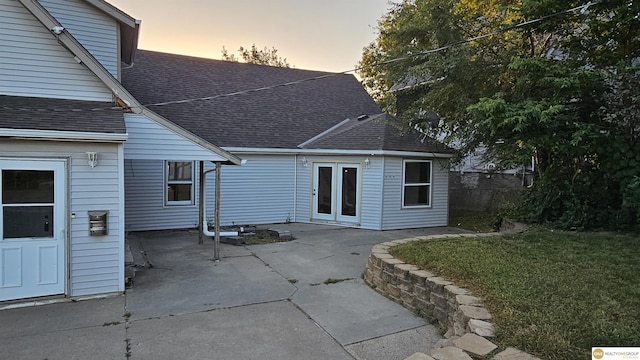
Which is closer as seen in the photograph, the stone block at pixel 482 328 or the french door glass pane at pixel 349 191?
the stone block at pixel 482 328

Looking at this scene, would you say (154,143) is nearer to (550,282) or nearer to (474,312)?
(474,312)

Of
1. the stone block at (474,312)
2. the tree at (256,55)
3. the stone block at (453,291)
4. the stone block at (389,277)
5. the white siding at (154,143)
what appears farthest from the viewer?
the tree at (256,55)

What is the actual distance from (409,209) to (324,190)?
2.71 metres

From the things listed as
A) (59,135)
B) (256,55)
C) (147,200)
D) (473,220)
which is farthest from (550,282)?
(256,55)

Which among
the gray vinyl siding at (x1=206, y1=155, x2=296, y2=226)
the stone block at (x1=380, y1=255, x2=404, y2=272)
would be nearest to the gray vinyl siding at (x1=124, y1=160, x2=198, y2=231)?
the gray vinyl siding at (x1=206, y1=155, x2=296, y2=226)

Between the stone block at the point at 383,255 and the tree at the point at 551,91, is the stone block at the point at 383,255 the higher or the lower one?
the lower one

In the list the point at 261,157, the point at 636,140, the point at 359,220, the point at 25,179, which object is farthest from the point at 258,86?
the point at 636,140

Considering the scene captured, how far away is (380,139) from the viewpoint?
1182 cm

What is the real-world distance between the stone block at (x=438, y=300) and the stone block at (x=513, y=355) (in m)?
1.47

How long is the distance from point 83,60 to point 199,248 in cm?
464

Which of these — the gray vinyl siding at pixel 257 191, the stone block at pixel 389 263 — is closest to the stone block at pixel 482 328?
the stone block at pixel 389 263

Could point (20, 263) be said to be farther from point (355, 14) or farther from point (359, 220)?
point (355, 14)

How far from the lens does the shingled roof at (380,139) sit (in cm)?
1173

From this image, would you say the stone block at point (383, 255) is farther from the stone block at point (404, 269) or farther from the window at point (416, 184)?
the window at point (416, 184)
